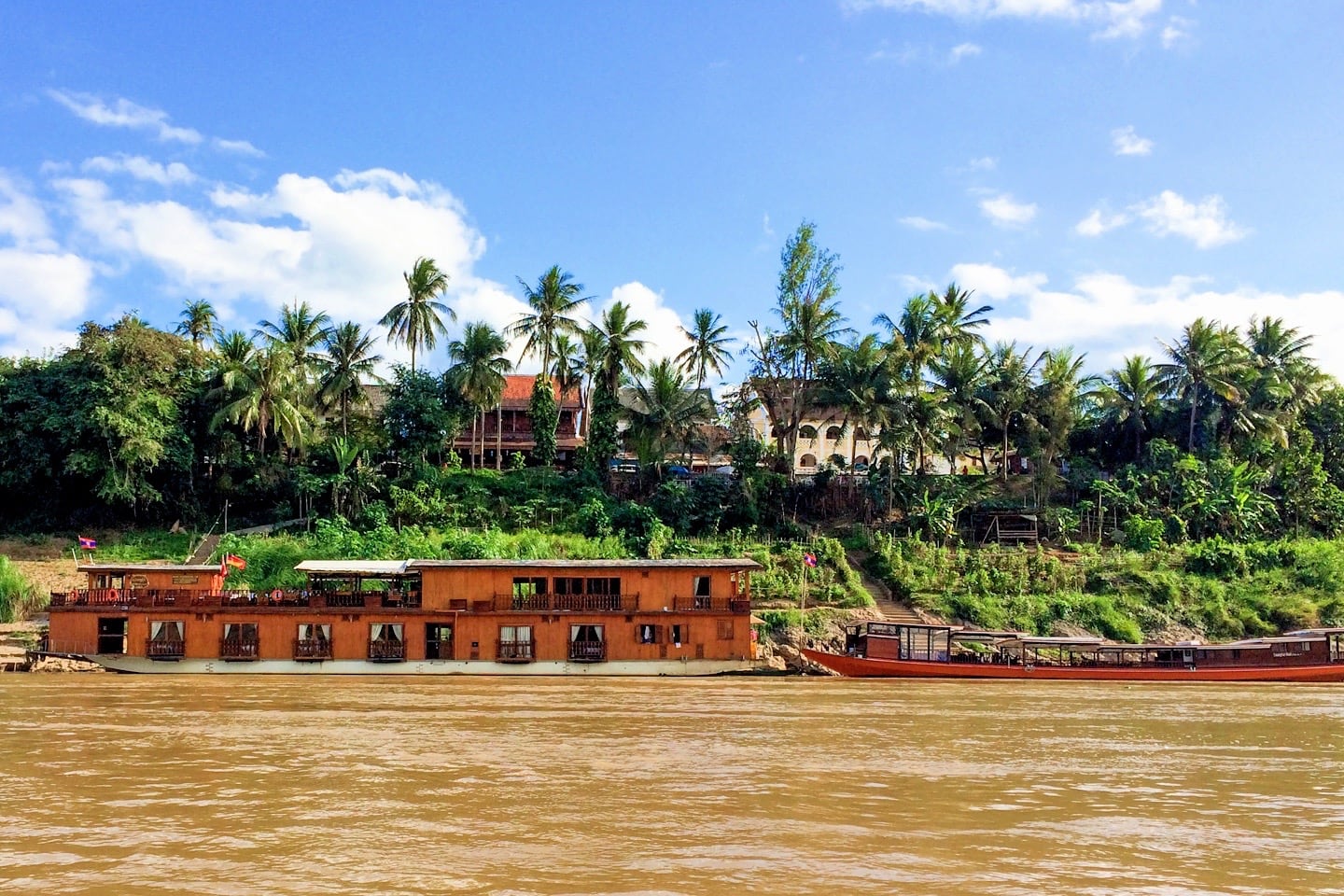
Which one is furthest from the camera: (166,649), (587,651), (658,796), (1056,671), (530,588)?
(530,588)

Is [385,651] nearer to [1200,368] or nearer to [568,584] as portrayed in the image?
[568,584]

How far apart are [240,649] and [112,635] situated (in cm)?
399

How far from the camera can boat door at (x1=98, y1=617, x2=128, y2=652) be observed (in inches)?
1214

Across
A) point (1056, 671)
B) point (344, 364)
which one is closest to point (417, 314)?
point (344, 364)

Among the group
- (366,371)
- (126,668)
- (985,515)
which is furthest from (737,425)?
(126,668)

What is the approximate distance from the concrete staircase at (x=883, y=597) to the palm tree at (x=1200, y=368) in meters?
18.9

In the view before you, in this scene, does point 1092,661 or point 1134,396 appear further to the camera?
point 1134,396

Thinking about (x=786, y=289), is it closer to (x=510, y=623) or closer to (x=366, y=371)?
(x=366, y=371)

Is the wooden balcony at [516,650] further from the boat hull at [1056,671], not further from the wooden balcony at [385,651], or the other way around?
the boat hull at [1056,671]

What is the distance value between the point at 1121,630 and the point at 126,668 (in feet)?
107

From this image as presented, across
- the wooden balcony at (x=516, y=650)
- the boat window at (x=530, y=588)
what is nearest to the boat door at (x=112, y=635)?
the wooden balcony at (x=516, y=650)

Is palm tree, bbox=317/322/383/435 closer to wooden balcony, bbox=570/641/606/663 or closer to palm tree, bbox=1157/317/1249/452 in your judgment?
wooden balcony, bbox=570/641/606/663

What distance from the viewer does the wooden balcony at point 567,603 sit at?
30688mm

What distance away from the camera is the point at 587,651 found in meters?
30.6
